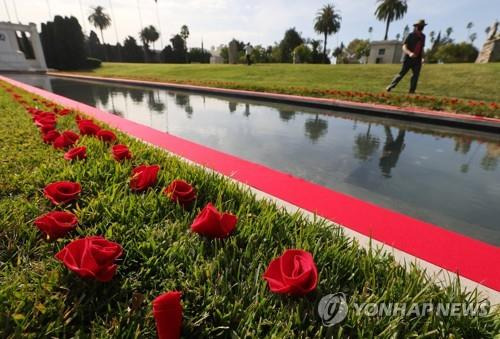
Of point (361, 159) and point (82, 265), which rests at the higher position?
point (82, 265)

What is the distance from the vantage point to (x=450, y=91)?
11.0m

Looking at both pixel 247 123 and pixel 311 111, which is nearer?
pixel 247 123

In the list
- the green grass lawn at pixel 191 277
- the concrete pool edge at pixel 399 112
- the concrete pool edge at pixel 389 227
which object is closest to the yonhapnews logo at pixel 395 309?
the green grass lawn at pixel 191 277

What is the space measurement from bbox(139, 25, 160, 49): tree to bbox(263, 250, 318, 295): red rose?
76704 mm

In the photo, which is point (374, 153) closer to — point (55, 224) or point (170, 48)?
point (55, 224)

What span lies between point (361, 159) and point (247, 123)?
3140 millimetres

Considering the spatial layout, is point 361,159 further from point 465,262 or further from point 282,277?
point 282,277

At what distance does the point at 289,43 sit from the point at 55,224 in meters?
65.2

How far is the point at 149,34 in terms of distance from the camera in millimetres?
68062

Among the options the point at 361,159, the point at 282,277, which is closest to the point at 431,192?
the point at 361,159

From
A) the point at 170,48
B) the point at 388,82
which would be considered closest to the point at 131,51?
the point at 170,48

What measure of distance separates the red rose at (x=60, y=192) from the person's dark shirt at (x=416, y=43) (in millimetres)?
10595

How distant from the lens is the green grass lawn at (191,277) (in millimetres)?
1110

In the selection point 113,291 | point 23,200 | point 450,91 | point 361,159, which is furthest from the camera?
point 450,91
